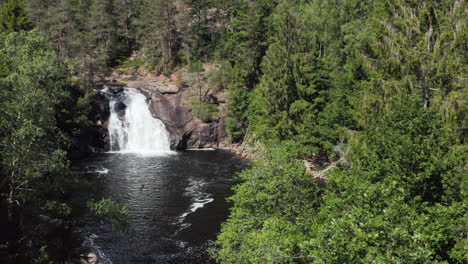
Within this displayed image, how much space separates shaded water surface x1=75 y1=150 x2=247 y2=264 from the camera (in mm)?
23719

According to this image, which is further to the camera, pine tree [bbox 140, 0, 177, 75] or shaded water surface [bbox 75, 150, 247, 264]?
pine tree [bbox 140, 0, 177, 75]

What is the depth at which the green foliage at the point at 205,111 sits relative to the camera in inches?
2188

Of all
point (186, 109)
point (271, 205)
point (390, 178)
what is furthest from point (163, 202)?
point (186, 109)

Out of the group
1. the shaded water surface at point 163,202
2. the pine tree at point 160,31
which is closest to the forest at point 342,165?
the shaded water surface at point 163,202

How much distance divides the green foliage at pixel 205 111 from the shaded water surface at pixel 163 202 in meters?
7.48

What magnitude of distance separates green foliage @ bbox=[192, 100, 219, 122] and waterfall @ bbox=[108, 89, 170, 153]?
19.8ft

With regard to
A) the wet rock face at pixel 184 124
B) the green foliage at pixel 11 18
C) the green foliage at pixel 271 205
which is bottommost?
the green foliage at pixel 271 205

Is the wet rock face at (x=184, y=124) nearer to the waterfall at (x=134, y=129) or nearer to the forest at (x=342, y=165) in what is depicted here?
the waterfall at (x=134, y=129)

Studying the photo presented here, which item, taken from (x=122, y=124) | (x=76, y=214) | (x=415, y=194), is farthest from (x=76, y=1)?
(x=415, y=194)

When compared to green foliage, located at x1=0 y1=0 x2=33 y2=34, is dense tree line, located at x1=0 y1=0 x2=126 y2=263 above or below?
below

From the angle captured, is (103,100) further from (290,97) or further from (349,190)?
(349,190)

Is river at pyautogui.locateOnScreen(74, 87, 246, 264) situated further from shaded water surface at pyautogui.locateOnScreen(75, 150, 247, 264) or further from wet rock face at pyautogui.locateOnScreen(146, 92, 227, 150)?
wet rock face at pyautogui.locateOnScreen(146, 92, 227, 150)

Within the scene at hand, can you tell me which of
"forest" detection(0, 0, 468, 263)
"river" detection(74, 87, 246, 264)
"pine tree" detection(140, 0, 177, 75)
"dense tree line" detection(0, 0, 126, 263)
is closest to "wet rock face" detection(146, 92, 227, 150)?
"river" detection(74, 87, 246, 264)

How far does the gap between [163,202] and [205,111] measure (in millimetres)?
25632
